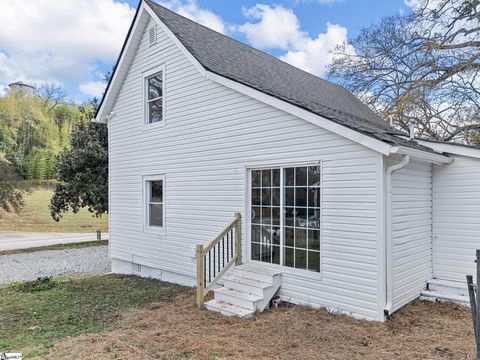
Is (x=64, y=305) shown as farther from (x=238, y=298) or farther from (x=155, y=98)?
(x=155, y=98)

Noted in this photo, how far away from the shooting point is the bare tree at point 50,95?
45.1 m

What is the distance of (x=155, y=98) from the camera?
8688 millimetres

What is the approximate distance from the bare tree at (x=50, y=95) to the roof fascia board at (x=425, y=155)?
4893 cm

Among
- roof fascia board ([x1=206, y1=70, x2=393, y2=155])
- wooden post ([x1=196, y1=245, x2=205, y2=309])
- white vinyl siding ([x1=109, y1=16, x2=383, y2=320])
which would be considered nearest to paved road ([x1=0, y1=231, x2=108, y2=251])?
white vinyl siding ([x1=109, y1=16, x2=383, y2=320])

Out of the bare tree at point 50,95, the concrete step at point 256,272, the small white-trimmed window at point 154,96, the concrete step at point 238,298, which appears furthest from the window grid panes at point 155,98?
the bare tree at point 50,95

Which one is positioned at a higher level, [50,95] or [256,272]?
[50,95]

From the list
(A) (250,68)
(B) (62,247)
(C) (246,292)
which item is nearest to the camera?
(C) (246,292)

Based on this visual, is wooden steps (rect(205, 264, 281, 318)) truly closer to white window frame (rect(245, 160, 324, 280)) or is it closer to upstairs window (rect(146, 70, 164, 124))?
white window frame (rect(245, 160, 324, 280))

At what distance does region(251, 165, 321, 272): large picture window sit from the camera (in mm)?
5566

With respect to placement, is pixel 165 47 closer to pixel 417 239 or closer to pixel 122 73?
pixel 122 73

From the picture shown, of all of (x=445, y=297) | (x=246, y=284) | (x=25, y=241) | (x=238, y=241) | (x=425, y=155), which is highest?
(x=425, y=155)

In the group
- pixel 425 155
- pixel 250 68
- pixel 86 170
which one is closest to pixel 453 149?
pixel 425 155

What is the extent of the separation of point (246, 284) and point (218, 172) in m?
2.30

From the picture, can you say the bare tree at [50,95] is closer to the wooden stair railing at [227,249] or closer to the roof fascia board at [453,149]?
the wooden stair railing at [227,249]
